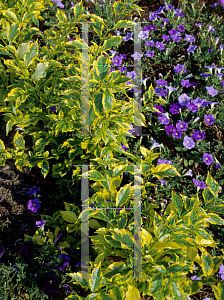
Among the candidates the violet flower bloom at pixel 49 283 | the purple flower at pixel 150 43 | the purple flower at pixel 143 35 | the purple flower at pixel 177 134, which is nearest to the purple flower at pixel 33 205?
the violet flower bloom at pixel 49 283

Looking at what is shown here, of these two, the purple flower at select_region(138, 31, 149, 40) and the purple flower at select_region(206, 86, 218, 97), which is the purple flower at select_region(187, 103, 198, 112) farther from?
the purple flower at select_region(138, 31, 149, 40)

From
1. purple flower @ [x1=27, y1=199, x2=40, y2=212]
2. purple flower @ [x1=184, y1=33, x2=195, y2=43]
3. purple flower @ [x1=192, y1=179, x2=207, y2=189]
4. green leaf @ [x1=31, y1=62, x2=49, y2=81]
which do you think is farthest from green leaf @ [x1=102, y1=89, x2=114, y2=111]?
purple flower @ [x1=184, y1=33, x2=195, y2=43]

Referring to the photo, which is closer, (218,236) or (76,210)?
(76,210)

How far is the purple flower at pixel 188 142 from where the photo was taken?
282 cm

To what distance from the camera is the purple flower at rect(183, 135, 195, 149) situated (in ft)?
9.24

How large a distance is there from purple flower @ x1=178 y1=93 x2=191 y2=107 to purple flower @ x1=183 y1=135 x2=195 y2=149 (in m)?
0.46

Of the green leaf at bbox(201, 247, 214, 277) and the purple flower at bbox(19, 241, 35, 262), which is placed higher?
the green leaf at bbox(201, 247, 214, 277)

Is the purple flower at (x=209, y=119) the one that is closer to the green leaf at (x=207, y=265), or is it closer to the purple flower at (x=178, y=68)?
the purple flower at (x=178, y=68)

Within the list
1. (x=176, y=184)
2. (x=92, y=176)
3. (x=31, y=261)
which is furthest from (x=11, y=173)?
(x=176, y=184)

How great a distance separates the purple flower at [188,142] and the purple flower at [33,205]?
1.74 m

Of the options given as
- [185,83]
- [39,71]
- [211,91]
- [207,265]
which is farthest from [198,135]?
[39,71]

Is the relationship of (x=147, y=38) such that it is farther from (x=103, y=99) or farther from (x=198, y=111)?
(x=103, y=99)

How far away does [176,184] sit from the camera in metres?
2.71

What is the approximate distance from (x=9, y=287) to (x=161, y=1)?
4.70 meters
